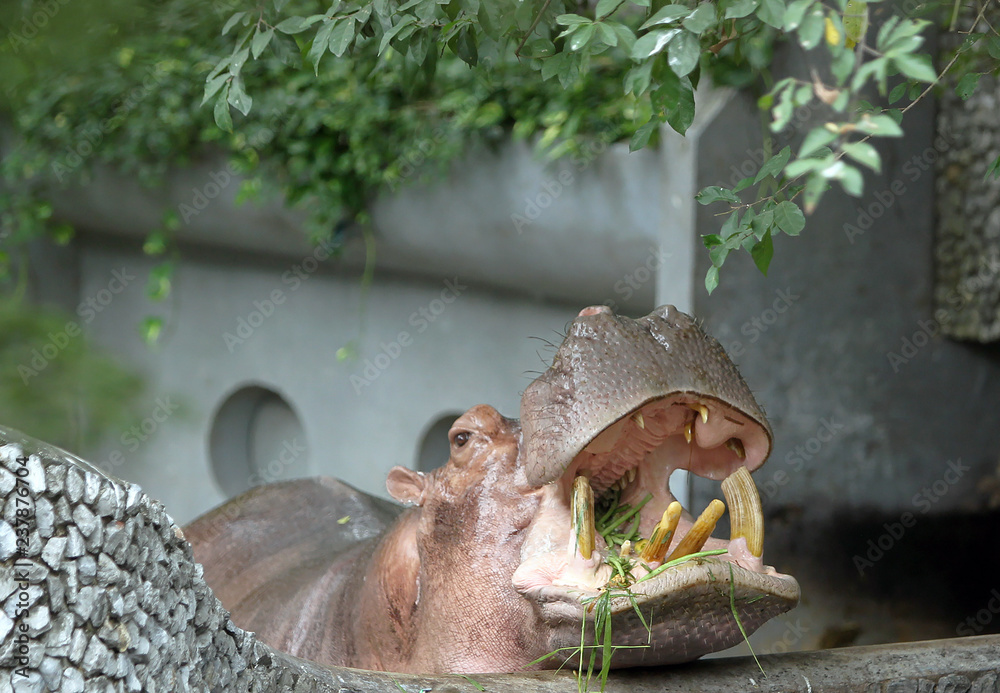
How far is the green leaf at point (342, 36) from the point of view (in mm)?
1464

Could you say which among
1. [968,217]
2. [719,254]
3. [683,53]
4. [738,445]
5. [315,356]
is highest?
[315,356]

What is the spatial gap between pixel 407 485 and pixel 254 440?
4.76 m

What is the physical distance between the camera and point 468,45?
5.51 feet

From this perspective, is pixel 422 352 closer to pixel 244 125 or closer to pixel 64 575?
pixel 244 125

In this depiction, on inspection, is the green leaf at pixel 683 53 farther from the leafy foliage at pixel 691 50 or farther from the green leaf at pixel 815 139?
the green leaf at pixel 815 139

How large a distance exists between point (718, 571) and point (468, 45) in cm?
93

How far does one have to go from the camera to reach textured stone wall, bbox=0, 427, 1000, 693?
3.03ft

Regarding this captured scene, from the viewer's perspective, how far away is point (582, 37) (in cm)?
120

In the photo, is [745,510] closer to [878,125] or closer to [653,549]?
[653,549]

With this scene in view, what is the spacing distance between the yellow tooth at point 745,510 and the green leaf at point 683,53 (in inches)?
26.0

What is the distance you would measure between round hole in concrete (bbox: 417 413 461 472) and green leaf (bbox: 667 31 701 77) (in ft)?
13.9

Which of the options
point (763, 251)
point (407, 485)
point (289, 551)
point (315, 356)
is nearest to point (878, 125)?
point (763, 251)

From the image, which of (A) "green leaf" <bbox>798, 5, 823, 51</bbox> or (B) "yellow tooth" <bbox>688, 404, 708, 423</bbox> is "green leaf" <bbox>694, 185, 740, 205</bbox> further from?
(A) "green leaf" <bbox>798, 5, 823, 51</bbox>

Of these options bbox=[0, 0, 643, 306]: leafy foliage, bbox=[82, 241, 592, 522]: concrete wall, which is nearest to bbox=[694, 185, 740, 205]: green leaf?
bbox=[0, 0, 643, 306]: leafy foliage
